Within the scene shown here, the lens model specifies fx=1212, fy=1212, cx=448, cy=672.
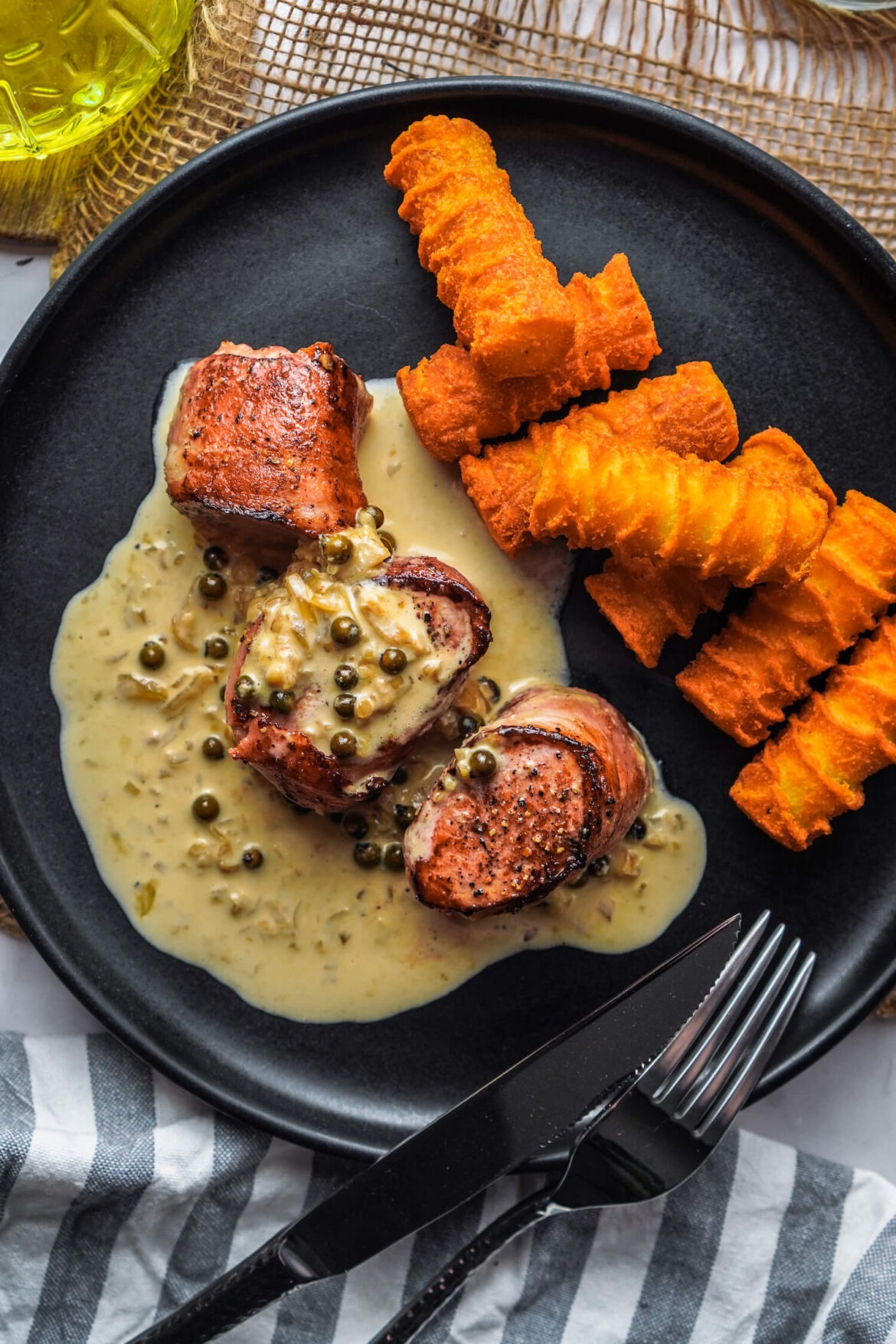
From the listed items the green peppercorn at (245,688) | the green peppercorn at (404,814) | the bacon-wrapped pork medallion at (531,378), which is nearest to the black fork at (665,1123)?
the green peppercorn at (404,814)

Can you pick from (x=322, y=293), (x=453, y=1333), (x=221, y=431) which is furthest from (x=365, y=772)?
(x=453, y=1333)

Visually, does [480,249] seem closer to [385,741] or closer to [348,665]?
[348,665]

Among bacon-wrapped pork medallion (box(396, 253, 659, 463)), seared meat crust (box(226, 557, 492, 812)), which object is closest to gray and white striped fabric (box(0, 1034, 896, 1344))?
seared meat crust (box(226, 557, 492, 812))

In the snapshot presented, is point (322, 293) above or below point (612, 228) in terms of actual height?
below

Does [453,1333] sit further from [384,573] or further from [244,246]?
[244,246]

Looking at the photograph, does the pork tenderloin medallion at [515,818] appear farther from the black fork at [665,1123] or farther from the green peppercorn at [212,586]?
the green peppercorn at [212,586]

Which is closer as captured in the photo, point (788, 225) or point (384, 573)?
point (384, 573)

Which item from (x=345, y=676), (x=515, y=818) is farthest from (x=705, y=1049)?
(x=345, y=676)
